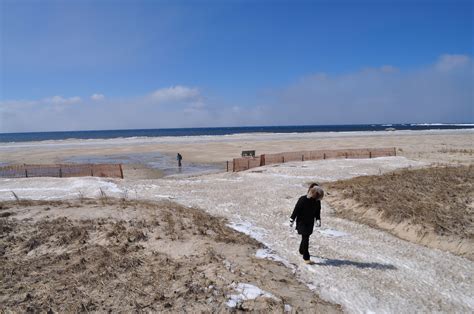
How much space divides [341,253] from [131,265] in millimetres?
5344

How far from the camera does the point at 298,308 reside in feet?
20.4

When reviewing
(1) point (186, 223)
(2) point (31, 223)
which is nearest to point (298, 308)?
(1) point (186, 223)

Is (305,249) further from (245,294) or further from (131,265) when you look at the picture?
(131,265)

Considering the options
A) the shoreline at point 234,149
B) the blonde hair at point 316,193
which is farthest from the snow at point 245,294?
the shoreline at point 234,149

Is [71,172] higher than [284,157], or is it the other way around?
[284,157]

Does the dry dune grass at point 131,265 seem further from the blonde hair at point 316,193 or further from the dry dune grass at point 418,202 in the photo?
the dry dune grass at point 418,202

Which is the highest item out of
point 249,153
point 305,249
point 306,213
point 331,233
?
point 306,213

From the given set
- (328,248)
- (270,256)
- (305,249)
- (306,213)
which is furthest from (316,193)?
(328,248)

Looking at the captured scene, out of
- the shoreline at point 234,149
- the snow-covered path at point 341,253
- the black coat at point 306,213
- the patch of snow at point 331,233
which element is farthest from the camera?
the shoreline at point 234,149

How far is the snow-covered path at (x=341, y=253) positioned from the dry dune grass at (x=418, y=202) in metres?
0.87

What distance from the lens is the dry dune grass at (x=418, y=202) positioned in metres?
10.5

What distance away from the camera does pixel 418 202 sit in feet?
41.2

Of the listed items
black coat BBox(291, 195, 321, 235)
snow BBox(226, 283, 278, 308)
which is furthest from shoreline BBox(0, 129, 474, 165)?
snow BBox(226, 283, 278, 308)

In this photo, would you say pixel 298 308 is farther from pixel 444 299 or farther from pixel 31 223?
pixel 31 223
